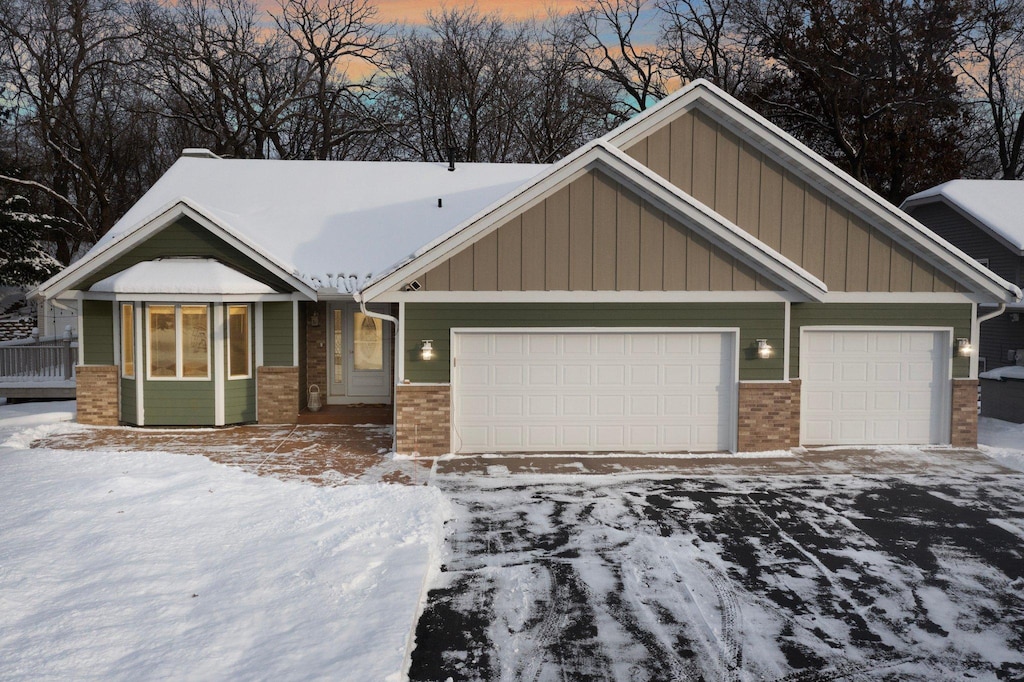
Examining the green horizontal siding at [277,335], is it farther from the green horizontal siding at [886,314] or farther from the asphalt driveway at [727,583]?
the green horizontal siding at [886,314]

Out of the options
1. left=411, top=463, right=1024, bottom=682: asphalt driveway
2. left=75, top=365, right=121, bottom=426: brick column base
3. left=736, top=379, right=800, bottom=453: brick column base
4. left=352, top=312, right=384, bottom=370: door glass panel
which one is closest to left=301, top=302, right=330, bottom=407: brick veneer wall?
left=352, top=312, right=384, bottom=370: door glass panel

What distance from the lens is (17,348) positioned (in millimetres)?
18047

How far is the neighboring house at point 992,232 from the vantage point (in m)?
19.2

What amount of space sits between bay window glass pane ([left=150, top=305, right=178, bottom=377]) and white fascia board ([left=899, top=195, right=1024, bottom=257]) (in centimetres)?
1856

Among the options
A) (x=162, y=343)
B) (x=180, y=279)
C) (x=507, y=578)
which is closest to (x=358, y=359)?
(x=162, y=343)

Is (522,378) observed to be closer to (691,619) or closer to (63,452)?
(691,619)

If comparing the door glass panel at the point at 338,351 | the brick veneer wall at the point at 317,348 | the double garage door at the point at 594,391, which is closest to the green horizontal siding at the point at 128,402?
the brick veneer wall at the point at 317,348

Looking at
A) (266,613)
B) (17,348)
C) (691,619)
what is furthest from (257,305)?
(691,619)

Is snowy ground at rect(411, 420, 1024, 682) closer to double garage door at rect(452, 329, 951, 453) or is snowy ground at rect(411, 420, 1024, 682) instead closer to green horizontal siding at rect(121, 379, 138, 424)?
double garage door at rect(452, 329, 951, 453)

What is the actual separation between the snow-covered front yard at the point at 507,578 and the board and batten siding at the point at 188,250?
4.80 m

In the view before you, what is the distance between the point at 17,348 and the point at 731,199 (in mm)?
16120

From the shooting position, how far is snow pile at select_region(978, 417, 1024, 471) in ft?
39.1

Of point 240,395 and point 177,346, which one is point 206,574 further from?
point 177,346

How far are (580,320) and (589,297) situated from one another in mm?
381
